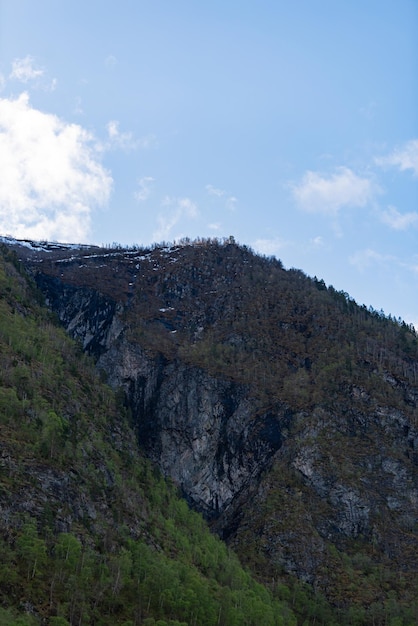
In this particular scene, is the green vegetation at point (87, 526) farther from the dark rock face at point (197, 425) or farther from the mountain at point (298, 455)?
the dark rock face at point (197, 425)

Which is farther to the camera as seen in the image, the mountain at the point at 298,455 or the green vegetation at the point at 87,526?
the mountain at the point at 298,455

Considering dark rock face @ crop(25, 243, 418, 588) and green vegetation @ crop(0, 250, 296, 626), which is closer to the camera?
green vegetation @ crop(0, 250, 296, 626)

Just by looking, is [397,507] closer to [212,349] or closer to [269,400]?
[269,400]

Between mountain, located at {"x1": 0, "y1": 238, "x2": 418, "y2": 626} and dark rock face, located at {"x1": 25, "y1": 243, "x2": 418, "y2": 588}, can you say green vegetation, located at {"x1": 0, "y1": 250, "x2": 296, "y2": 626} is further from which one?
dark rock face, located at {"x1": 25, "y1": 243, "x2": 418, "y2": 588}

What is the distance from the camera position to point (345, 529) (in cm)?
14938

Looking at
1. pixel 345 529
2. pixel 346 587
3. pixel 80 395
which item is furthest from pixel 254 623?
pixel 80 395

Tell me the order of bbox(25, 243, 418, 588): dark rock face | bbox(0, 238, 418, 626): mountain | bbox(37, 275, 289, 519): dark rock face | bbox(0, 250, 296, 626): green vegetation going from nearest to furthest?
1. bbox(0, 250, 296, 626): green vegetation
2. bbox(0, 238, 418, 626): mountain
3. bbox(25, 243, 418, 588): dark rock face
4. bbox(37, 275, 289, 519): dark rock face

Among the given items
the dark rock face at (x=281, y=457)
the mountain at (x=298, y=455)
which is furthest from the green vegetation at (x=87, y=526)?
the dark rock face at (x=281, y=457)

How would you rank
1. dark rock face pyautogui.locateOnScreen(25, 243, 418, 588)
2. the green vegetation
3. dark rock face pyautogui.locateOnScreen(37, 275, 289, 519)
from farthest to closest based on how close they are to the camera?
dark rock face pyautogui.locateOnScreen(37, 275, 289, 519) < dark rock face pyautogui.locateOnScreen(25, 243, 418, 588) < the green vegetation

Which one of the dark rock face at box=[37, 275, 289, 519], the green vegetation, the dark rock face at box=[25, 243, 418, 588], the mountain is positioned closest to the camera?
the green vegetation

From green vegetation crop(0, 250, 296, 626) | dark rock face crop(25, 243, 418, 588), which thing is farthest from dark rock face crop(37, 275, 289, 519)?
green vegetation crop(0, 250, 296, 626)

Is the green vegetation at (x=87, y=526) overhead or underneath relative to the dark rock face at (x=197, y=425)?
underneath

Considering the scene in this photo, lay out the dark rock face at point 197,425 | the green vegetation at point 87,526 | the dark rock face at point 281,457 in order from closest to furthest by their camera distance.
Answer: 1. the green vegetation at point 87,526
2. the dark rock face at point 281,457
3. the dark rock face at point 197,425

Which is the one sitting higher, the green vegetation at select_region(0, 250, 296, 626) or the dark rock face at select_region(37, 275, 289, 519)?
the dark rock face at select_region(37, 275, 289, 519)
